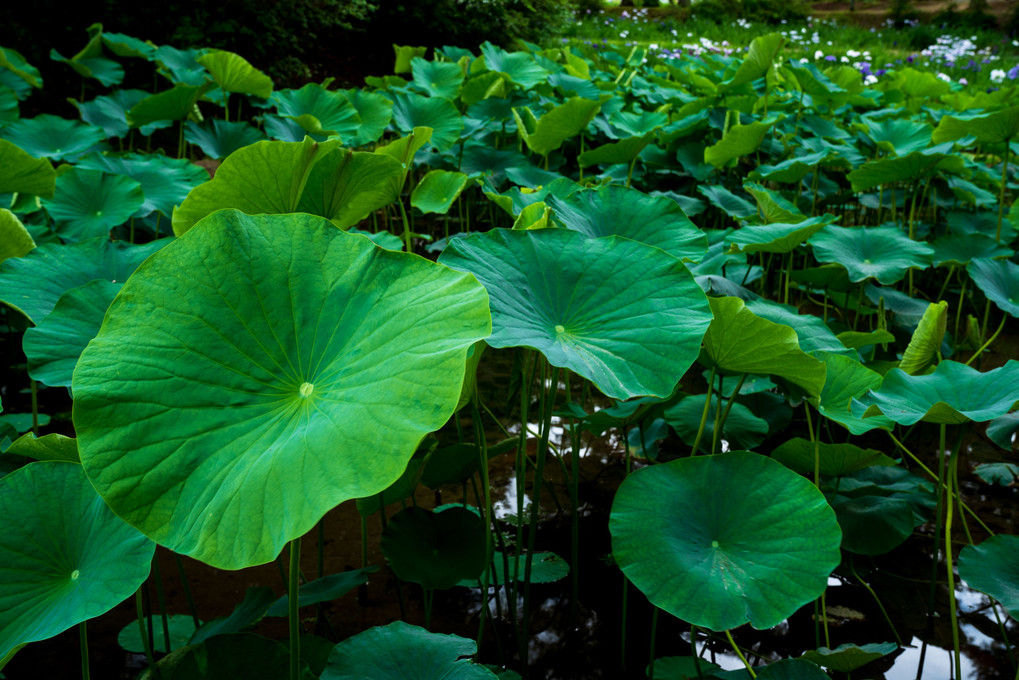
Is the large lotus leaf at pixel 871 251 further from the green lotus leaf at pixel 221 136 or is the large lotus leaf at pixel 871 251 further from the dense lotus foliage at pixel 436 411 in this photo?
the green lotus leaf at pixel 221 136

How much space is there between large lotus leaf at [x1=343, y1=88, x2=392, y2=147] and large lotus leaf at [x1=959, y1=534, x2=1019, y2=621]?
2.46 meters

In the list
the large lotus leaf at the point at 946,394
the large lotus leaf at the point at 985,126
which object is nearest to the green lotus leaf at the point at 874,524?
the large lotus leaf at the point at 946,394

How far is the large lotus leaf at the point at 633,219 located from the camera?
1328 millimetres

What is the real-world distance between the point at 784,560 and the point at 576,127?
1907mm

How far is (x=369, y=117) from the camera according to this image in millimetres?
2986

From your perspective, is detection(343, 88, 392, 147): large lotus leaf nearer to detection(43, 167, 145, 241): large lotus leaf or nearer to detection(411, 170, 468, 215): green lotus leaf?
detection(411, 170, 468, 215): green lotus leaf

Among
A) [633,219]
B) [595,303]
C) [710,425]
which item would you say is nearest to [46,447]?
[595,303]

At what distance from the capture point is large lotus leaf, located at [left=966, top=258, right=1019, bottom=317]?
71.7 inches

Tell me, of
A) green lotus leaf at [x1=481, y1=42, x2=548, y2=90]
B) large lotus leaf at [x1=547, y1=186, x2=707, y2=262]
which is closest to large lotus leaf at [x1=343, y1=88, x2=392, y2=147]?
green lotus leaf at [x1=481, y1=42, x2=548, y2=90]

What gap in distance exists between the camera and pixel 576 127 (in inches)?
98.7

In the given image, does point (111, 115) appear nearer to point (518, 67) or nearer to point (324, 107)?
point (324, 107)

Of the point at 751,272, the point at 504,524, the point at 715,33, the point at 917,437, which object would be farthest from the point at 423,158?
the point at 715,33

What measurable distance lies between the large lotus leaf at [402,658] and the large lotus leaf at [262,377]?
32 centimetres

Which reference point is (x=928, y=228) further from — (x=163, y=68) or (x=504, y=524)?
(x=163, y=68)
